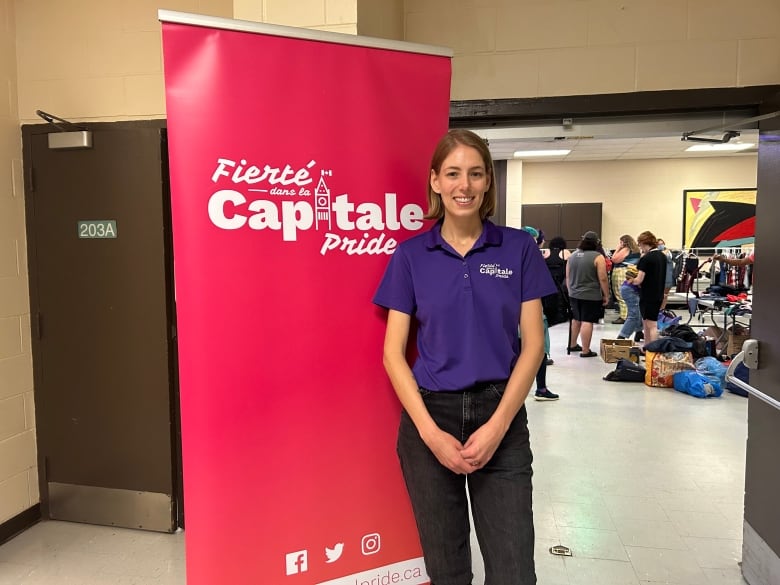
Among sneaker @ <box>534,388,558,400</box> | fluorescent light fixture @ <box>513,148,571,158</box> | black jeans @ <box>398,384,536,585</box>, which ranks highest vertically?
fluorescent light fixture @ <box>513,148,571,158</box>

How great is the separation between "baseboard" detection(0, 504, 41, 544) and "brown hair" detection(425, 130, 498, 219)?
2.78 metres

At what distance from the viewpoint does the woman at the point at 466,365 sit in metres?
1.49

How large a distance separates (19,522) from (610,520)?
3.12m

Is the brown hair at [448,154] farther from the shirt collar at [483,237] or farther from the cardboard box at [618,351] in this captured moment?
the cardboard box at [618,351]

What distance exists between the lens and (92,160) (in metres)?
2.84

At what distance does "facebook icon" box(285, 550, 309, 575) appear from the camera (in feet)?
5.55

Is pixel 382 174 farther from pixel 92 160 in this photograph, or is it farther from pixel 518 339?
pixel 92 160

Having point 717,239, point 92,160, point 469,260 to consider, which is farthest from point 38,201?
point 717,239

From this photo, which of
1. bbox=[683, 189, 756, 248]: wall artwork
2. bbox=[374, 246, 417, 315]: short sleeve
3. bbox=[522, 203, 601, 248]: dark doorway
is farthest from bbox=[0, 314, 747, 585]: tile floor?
bbox=[683, 189, 756, 248]: wall artwork

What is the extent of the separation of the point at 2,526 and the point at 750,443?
11.8ft

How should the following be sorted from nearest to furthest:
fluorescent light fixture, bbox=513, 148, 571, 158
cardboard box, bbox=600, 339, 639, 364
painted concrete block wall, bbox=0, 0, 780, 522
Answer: painted concrete block wall, bbox=0, 0, 780, 522 → cardboard box, bbox=600, 339, 639, 364 → fluorescent light fixture, bbox=513, 148, 571, 158

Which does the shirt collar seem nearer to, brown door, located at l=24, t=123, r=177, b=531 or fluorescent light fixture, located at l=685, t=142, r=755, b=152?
brown door, located at l=24, t=123, r=177, b=531

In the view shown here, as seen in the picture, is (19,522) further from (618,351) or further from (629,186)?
(629,186)

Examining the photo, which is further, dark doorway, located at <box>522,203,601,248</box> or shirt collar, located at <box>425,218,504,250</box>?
dark doorway, located at <box>522,203,601,248</box>
